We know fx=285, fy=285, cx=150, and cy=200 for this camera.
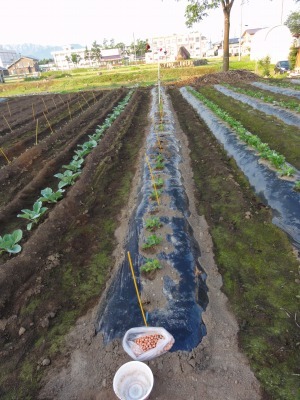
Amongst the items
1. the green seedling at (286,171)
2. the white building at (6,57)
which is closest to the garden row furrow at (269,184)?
the green seedling at (286,171)

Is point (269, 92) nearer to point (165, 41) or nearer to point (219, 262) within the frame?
point (219, 262)

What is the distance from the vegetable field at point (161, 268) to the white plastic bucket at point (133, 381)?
217 millimetres

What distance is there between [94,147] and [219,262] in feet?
25.0

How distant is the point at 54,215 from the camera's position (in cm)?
685

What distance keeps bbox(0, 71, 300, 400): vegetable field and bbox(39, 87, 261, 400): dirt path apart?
0.05 ft

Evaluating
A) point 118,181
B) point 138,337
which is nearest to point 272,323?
point 138,337

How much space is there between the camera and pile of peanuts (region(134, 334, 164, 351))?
357cm

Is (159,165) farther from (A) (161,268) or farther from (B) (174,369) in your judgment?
(B) (174,369)

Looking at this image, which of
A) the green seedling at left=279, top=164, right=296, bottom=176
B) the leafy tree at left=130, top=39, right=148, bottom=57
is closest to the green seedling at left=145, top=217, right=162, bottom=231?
the green seedling at left=279, top=164, right=296, bottom=176

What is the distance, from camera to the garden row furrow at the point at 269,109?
12198mm

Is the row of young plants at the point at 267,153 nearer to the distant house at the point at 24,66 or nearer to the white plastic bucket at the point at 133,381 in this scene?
the white plastic bucket at the point at 133,381

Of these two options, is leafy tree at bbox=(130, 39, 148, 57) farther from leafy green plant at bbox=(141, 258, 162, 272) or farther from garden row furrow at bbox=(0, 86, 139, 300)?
leafy green plant at bbox=(141, 258, 162, 272)

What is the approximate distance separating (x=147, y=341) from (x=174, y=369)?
45 cm

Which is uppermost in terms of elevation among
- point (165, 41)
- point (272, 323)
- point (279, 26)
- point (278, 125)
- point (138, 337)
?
point (165, 41)
